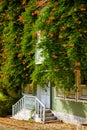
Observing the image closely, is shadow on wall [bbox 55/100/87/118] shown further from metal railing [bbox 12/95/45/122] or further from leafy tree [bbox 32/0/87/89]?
leafy tree [bbox 32/0/87/89]

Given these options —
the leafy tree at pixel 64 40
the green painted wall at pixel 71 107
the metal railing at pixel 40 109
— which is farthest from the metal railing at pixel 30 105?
the leafy tree at pixel 64 40

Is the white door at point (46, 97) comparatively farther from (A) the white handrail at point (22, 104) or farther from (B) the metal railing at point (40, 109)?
(B) the metal railing at point (40, 109)

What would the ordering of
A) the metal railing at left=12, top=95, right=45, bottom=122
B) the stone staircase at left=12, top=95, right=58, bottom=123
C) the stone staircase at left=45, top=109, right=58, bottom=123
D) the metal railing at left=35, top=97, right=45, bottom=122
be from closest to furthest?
the metal railing at left=35, top=97, right=45, bottom=122 → the stone staircase at left=45, top=109, right=58, bottom=123 → the stone staircase at left=12, top=95, right=58, bottom=123 → the metal railing at left=12, top=95, right=45, bottom=122

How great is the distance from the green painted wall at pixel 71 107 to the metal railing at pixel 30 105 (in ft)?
3.66

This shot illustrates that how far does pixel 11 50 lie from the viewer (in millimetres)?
26906

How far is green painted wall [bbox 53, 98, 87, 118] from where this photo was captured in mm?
19297

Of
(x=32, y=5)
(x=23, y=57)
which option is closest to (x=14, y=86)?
(x=23, y=57)

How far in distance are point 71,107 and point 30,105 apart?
17.9ft

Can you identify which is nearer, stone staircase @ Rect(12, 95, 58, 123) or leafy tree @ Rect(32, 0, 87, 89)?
leafy tree @ Rect(32, 0, 87, 89)

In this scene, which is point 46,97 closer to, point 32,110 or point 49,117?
point 32,110

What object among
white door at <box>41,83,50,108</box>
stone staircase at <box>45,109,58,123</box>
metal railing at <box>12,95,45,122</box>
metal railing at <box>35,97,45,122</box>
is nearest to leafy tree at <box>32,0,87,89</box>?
metal railing at <box>35,97,45,122</box>

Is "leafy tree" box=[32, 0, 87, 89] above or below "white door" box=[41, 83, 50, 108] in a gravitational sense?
above

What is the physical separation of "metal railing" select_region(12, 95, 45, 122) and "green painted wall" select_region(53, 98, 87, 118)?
111 cm

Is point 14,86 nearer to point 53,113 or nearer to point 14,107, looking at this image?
point 14,107
